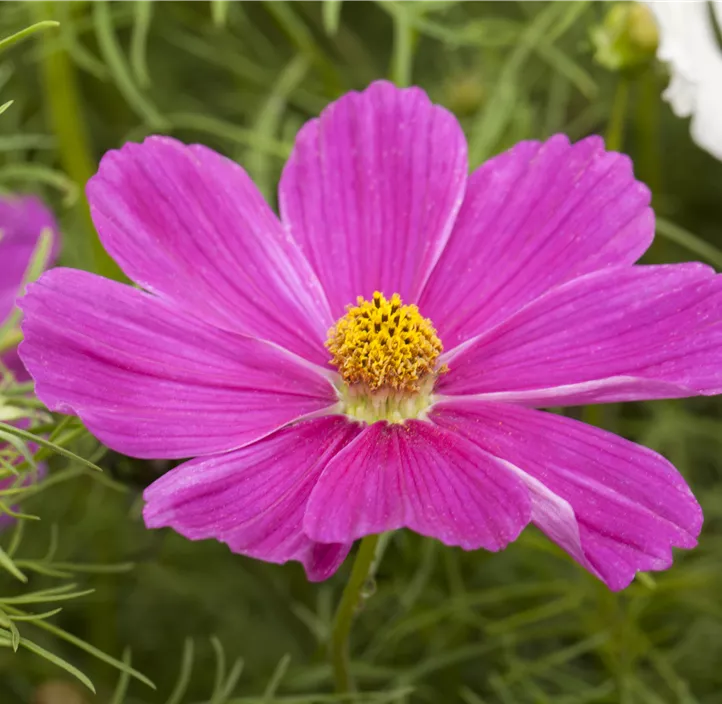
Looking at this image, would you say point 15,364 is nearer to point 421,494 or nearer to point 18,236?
point 18,236

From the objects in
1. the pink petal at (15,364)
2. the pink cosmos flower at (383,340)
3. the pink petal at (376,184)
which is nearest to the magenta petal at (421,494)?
the pink cosmos flower at (383,340)

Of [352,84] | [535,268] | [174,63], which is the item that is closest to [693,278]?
[535,268]

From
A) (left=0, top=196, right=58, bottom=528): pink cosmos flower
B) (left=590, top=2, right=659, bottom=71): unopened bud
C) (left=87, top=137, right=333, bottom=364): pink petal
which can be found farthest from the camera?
(left=0, top=196, right=58, bottom=528): pink cosmos flower

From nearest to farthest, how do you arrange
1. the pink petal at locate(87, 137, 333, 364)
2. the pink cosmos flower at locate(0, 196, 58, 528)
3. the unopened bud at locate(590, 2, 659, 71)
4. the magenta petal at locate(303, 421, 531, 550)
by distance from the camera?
1. the magenta petal at locate(303, 421, 531, 550)
2. the pink petal at locate(87, 137, 333, 364)
3. the unopened bud at locate(590, 2, 659, 71)
4. the pink cosmos flower at locate(0, 196, 58, 528)

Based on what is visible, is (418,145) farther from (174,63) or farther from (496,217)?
(174,63)

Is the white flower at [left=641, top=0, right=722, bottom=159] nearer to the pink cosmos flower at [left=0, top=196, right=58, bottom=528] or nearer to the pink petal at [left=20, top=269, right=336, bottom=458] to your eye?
the pink petal at [left=20, top=269, right=336, bottom=458]

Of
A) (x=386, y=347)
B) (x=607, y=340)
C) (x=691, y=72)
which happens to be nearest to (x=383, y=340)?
(x=386, y=347)

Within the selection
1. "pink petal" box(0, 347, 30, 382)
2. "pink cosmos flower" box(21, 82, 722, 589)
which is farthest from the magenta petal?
"pink petal" box(0, 347, 30, 382)
